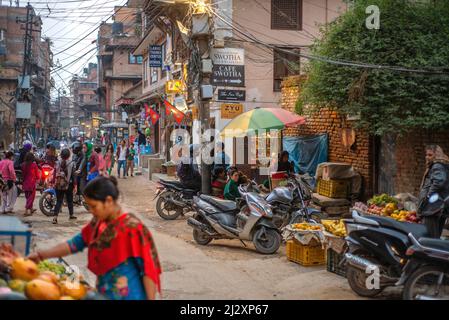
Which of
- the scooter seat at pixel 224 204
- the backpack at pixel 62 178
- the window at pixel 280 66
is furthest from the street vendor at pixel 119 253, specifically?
the window at pixel 280 66

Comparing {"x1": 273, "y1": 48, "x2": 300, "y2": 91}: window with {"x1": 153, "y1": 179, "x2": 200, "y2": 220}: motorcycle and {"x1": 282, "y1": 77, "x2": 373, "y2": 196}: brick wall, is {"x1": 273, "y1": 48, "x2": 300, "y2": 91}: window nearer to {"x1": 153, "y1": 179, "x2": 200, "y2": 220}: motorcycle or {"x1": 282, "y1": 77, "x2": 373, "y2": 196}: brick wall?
{"x1": 282, "y1": 77, "x2": 373, "y2": 196}: brick wall

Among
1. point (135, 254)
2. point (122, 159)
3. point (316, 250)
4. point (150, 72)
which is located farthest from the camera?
point (150, 72)

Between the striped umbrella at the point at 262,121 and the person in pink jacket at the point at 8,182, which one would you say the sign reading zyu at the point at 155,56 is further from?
the person in pink jacket at the point at 8,182

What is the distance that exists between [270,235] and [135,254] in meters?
6.36

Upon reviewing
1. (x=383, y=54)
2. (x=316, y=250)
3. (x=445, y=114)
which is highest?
(x=383, y=54)

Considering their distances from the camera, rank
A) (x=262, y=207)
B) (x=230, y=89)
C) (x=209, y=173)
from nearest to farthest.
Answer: (x=262, y=207), (x=209, y=173), (x=230, y=89)

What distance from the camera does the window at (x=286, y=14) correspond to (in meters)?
20.0

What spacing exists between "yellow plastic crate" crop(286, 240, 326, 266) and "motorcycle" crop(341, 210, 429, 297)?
1643mm

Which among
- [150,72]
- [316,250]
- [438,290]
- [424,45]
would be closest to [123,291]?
[438,290]

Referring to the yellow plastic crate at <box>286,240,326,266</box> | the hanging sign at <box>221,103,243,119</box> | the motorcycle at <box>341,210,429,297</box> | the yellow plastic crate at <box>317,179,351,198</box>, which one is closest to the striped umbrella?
the yellow plastic crate at <box>317,179,351,198</box>

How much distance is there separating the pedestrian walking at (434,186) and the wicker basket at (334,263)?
4.55 feet

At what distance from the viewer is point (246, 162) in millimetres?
18859

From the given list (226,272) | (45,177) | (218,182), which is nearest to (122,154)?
(45,177)

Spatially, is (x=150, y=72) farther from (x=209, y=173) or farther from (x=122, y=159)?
(x=209, y=173)
